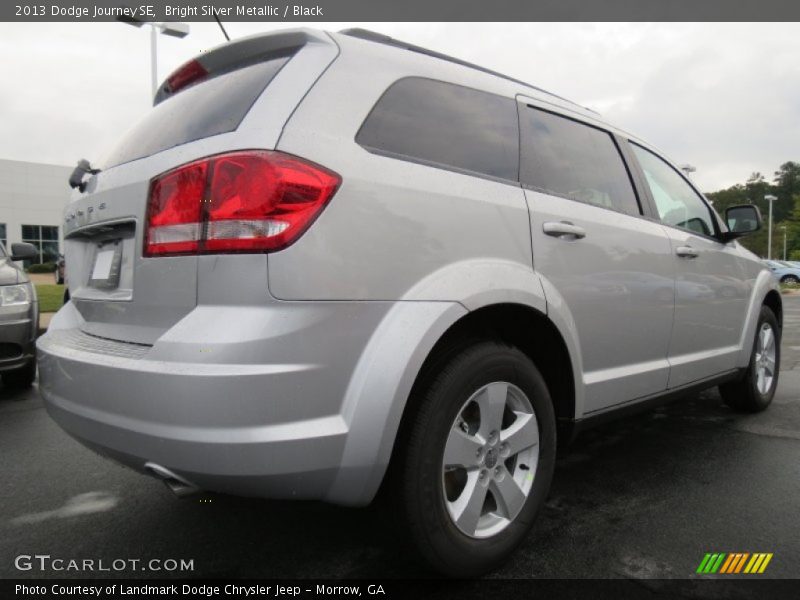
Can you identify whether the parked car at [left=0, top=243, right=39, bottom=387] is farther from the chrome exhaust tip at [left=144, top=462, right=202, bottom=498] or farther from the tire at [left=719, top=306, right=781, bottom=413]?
the tire at [left=719, top=306, right=781, bottom=413]

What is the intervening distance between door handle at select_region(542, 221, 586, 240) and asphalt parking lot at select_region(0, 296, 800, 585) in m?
1.14

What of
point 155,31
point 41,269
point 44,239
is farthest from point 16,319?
point 44,239

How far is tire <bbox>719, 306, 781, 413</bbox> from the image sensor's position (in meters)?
3.95

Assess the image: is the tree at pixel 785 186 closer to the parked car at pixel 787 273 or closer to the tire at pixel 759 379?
the parked car at pixel 787 273

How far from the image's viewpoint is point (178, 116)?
205cm

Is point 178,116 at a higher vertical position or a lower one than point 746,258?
higher

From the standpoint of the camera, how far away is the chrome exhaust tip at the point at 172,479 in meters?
1.59

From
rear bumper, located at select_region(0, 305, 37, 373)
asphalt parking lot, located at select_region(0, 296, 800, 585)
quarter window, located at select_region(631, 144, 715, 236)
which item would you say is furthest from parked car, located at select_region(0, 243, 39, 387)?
quarter window, located at select_region(631, 144, 715, 236)

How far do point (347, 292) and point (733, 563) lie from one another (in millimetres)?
1642

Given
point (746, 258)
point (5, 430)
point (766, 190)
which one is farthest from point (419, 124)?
point (766, 190)

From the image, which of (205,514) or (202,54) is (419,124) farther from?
(205,514)

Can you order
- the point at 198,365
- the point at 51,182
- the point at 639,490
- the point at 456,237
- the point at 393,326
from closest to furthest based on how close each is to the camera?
the point at 198,365
the point at 393,326
the point at 456,237
the point at 639,490
the point at 51,182

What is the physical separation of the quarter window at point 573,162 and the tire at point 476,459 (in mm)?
780

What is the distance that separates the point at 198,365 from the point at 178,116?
39.4 inches
